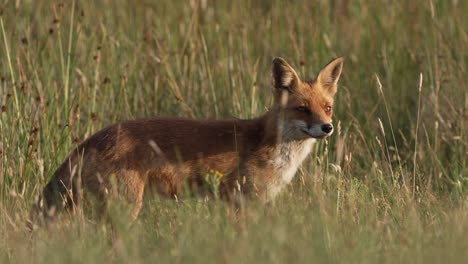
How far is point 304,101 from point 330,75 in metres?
0.50

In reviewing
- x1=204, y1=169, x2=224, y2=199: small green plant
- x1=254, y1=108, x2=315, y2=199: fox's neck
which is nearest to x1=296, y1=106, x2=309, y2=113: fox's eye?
x1=254, y1=108, x2=315, y2=199: fox's neck

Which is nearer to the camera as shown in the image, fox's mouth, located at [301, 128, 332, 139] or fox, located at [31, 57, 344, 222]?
fox, located at [31, 57, 344, 222]

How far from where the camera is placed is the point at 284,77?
296 inches

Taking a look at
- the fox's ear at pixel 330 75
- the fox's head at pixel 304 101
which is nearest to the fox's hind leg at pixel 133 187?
the fox's head at pixel 304 101

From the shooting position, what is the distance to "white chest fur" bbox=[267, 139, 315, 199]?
23.5 feet

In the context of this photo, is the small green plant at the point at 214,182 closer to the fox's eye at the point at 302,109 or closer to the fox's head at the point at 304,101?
the fox's head at the point at 304,101

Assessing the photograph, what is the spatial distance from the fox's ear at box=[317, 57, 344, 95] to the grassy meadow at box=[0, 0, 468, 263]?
20.5 inches

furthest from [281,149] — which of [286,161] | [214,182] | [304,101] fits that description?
[214,182]

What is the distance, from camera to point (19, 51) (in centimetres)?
859

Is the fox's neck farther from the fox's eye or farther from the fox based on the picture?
the fox's eye

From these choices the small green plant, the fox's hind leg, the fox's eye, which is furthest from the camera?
the fox's eye

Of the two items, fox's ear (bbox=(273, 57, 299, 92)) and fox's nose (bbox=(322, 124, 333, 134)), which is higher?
fox's ear (bbox=(273, 57, 299, 92))

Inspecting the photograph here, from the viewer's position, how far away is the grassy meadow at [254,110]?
5.24m

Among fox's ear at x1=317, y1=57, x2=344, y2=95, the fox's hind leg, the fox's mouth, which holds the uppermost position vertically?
fox's ear at x1=317, y1=57, x2=344, y2=95
